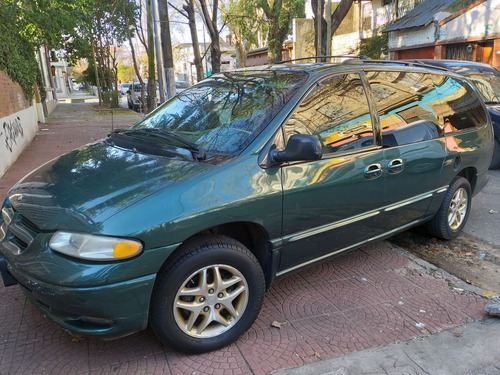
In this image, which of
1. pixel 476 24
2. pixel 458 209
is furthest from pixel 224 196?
pixel 476 24

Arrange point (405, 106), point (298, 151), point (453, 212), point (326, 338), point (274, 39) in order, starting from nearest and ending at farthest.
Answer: point (298, 151) < point (326, 338) < point (405, 106) < point (453, 212) < point (274, 39)

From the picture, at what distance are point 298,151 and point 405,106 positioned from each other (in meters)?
1.65

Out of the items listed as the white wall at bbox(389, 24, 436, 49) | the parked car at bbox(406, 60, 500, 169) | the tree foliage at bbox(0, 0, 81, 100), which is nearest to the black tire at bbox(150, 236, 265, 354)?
the parked car at bbox(406, 60, 500, 169)

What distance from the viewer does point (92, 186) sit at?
2645 mm

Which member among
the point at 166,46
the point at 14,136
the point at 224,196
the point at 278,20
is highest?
the point at 278,20

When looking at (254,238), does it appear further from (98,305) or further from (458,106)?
(458,106)

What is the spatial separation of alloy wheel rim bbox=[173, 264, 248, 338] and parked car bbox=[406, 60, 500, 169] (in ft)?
21.6

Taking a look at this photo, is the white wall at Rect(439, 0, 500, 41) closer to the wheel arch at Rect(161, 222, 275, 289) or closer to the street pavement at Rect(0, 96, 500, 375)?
the street pavement at Rect(0, 96, 500, 375)

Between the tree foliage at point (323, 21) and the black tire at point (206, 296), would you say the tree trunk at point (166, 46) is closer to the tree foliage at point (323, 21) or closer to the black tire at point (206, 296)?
the tree foliage at point (323, 21)

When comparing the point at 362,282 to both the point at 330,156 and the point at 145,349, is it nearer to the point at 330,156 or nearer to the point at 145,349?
the point at 330,156

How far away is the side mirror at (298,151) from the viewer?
2752 mm

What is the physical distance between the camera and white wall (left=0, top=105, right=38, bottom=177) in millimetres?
7761

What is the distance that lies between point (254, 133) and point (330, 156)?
65cm

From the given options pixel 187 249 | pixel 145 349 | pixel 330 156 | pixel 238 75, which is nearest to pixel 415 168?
pixel 330 156
